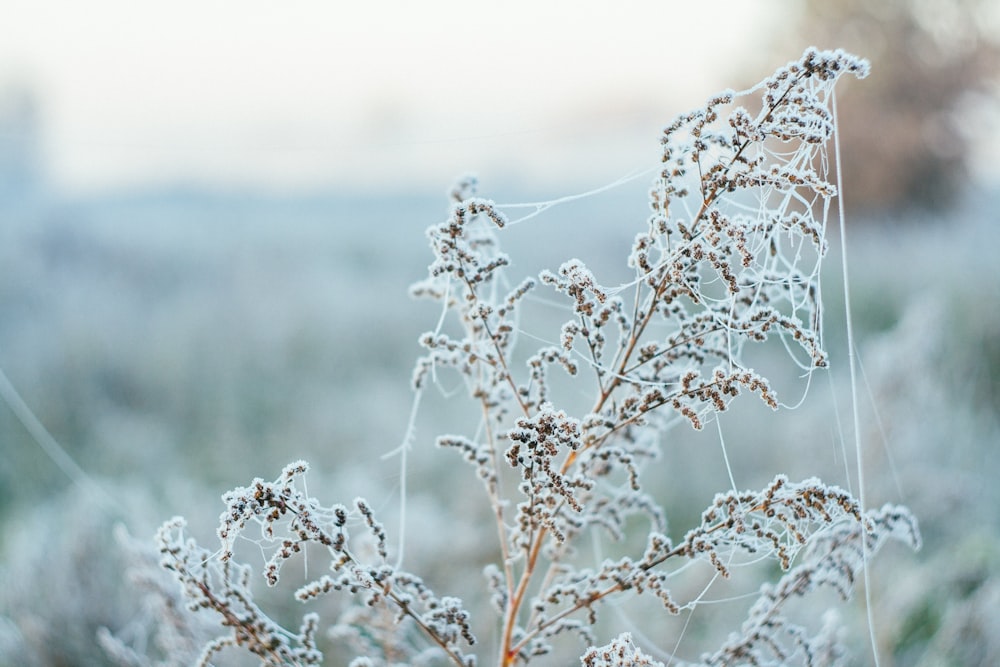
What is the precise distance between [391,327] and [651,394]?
194 inches

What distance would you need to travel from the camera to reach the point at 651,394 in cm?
91

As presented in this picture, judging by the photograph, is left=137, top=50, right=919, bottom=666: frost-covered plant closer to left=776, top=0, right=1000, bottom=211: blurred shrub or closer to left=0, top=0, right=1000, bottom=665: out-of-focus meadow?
left=0, top=0, right=1000, bottom=665: out-of-focus meadow

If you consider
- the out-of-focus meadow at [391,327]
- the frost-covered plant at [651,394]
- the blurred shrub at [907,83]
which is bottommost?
the frost-covered plant at [651,394]

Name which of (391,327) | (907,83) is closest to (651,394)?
(391,327)

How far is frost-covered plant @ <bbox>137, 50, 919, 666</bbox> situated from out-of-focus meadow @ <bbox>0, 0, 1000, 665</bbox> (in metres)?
0.13

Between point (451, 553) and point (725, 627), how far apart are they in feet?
2.32

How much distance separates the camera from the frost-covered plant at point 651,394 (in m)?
0.82

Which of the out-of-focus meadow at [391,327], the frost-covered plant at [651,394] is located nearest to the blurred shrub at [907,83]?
the out-of-focus meadow at [391,327]

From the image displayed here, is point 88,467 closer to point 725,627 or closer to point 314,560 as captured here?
point 314,560

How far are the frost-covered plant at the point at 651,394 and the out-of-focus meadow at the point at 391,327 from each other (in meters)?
0.13

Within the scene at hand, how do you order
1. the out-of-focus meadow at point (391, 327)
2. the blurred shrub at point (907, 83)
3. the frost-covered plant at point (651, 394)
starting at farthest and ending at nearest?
the blurred shrub at point (907, 83), the out-of-focus meadow at point (391, 327), the frost-covered plant at point (651, 394)

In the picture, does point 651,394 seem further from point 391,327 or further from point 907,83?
point 907,83

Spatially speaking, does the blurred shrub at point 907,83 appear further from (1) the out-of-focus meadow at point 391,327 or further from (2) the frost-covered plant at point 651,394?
(2) the frost-covered plant at point 651,394

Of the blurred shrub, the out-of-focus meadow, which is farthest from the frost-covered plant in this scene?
the blurred shrub
